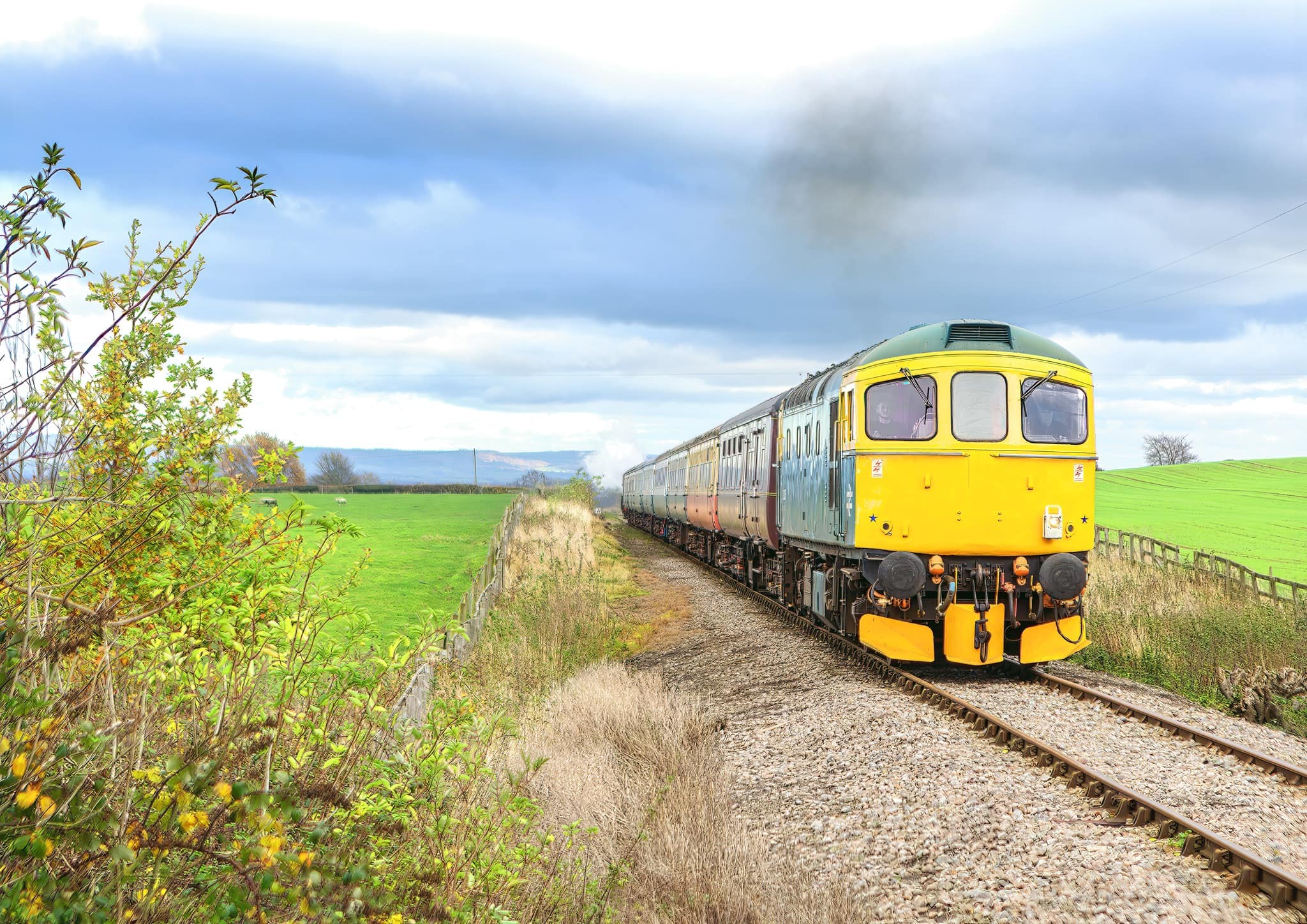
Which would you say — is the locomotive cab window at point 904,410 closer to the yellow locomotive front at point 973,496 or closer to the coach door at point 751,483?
the yellow locomotive front at point 973,496

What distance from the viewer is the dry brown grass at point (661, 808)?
5066 millimetres

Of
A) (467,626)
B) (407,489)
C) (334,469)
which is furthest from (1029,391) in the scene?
(334,469)

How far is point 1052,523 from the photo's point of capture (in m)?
10.5

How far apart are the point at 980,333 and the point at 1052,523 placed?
2174 millimetres

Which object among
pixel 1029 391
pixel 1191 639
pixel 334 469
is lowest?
pixel 1191 639

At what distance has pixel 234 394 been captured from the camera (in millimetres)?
5598

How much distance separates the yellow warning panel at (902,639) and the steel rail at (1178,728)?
119cm

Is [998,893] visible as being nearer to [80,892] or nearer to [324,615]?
[324,615]

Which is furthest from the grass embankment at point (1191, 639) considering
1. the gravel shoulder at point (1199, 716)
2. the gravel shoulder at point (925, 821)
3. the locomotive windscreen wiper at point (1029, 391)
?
the gravel shoulder at point (925, 821)

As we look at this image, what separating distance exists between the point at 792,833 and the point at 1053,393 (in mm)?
6390

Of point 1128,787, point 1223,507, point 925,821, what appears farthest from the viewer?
point 1223,507

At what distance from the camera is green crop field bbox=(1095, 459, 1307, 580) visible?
33.2 m

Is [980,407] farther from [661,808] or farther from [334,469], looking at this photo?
[334,469]

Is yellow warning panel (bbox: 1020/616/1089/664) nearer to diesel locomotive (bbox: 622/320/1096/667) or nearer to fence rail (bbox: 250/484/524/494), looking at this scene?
diesel locomotive (bbox: 622/320/1096/667)
